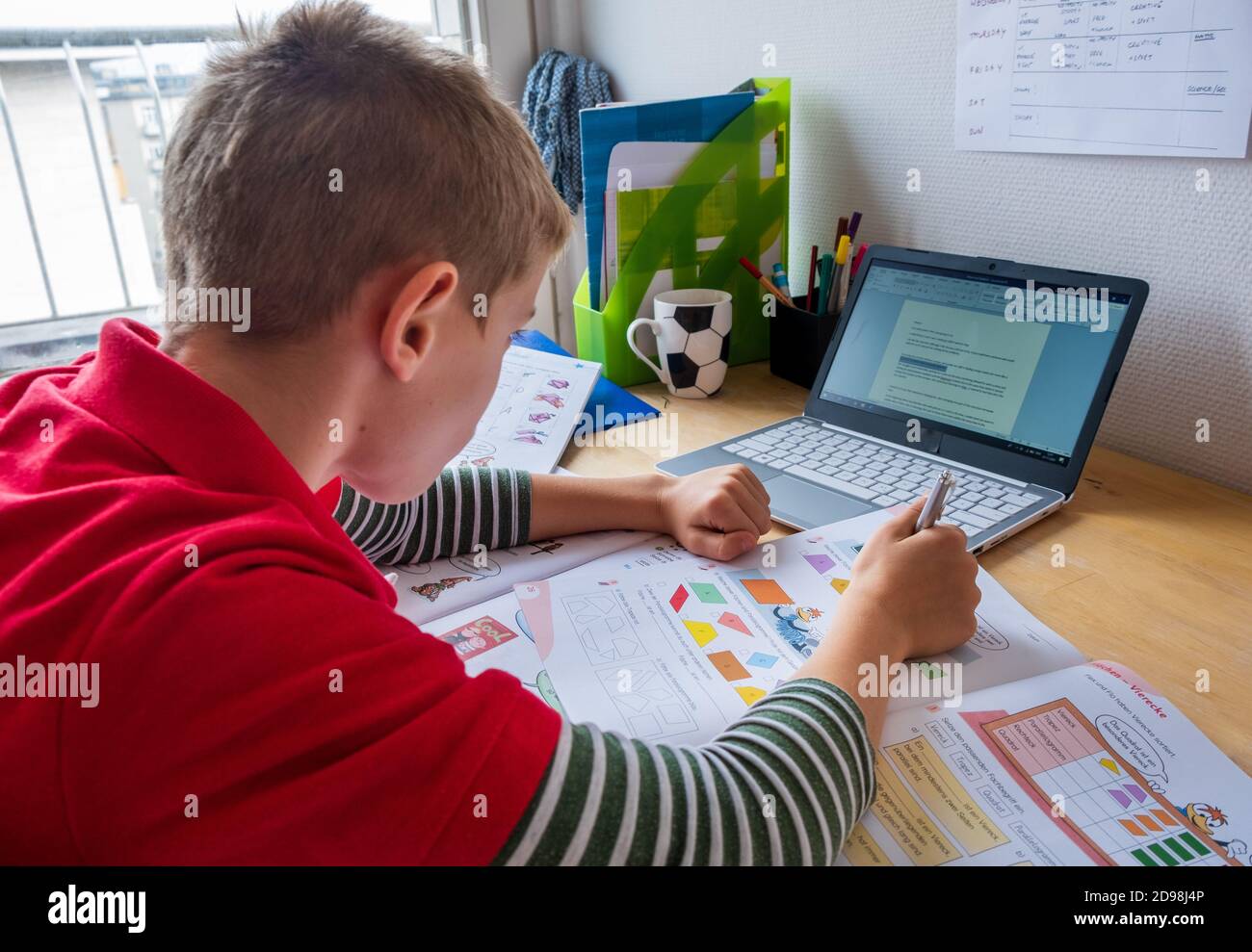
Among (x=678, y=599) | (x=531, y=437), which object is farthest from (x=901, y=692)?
(x=531, y=437)

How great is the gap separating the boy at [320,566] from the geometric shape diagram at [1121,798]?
0.41 ft

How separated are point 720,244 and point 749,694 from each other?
2.58 ft

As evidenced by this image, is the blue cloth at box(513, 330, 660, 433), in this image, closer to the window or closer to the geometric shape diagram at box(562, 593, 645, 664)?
the geometric shape diagram at box(562, 593, 645, 664)

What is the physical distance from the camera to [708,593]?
2.33 ft

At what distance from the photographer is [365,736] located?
1.28ft

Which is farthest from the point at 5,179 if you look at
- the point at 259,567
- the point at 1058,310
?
the point at 1058,310

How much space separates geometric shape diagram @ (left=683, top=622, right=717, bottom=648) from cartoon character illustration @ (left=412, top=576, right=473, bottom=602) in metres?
0.20

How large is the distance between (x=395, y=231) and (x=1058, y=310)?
63 cm

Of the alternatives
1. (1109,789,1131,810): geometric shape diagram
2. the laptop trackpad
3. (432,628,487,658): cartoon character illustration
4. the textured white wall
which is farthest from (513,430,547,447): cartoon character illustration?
(1109,789,1131,810): geometric shape diagram

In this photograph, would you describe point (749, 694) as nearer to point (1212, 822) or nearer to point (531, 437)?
point (1212, 822)

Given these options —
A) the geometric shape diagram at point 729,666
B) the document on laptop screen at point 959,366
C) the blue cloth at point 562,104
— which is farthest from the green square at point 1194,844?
the blue cloth at point 562,104

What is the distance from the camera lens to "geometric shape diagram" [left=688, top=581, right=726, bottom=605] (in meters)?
0.70

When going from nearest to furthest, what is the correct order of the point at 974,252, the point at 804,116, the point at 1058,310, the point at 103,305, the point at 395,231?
1. the point at 395,231
2. the point at 1058,310
3. the point at 974,252
4. the point at 804,116
5. the point at 103,305
